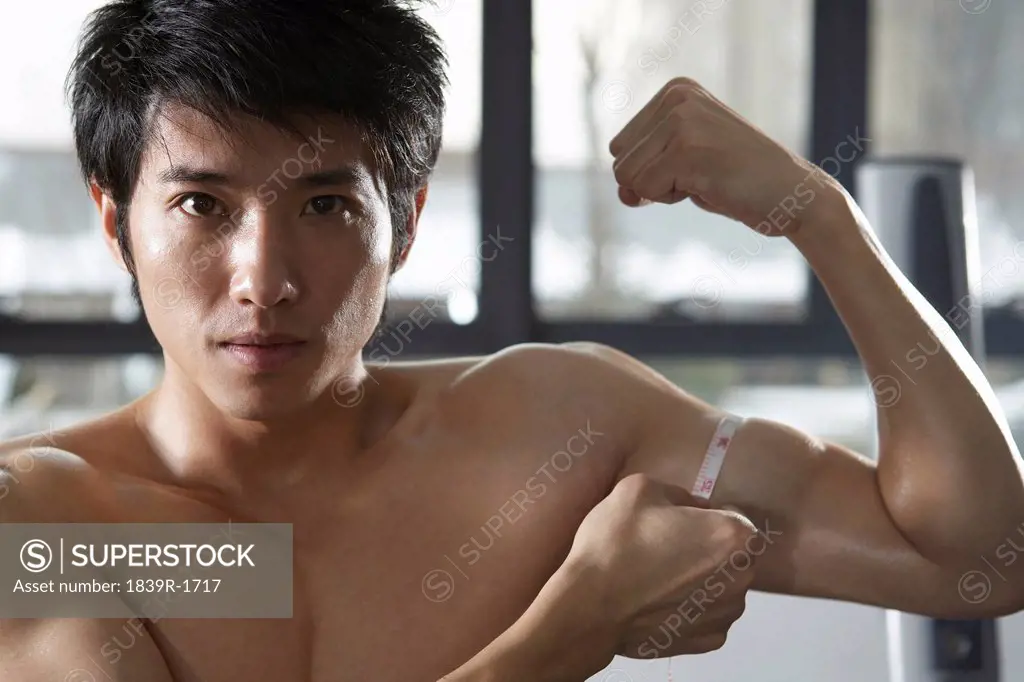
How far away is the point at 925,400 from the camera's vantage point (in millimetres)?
937

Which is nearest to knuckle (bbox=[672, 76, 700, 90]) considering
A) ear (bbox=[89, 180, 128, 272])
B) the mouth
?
the mouth

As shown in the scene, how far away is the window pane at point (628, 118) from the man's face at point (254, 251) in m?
1.07

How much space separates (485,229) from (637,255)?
29cm

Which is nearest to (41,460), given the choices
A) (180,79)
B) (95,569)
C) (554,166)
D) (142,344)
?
(95,569)

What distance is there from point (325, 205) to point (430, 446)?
273 millimetres

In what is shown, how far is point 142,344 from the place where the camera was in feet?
6.30

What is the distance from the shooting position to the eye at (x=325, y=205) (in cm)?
92

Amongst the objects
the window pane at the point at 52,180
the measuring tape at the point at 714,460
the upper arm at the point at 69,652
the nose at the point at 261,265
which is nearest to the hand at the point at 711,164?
the measuring tape at the point at 714,460

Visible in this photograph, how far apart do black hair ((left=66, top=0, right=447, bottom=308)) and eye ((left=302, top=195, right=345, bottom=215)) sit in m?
0.06

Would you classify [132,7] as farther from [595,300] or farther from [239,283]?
[595,300]

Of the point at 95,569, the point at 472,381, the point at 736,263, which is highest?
the point at 736,263

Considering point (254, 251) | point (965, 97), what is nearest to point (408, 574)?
point (254, 251)

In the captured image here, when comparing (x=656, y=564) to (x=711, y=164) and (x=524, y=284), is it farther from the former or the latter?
(x=524, y=284)

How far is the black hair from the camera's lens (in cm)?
92
